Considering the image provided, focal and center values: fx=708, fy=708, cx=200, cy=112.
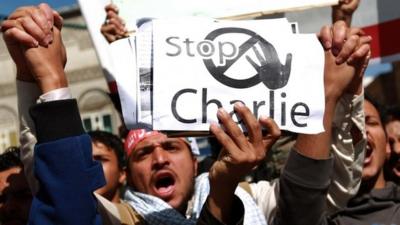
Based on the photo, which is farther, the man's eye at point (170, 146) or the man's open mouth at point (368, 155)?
the man's eye at point (170, 146)

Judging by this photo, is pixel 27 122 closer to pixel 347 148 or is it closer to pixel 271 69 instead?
pixel 271 69

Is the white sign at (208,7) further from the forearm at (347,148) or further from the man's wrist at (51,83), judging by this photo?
the man's wrist at (51,83)

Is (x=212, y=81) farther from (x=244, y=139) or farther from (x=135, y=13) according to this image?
(x=135, y=13)

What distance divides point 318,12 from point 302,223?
1776 mm

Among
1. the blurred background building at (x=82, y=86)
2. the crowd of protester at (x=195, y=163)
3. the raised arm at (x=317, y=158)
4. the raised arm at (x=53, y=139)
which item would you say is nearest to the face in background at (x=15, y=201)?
the crowd of protester at (x=195, y=163)

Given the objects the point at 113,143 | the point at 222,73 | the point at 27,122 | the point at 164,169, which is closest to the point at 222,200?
the point at 222,73

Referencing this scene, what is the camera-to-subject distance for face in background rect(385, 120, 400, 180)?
2701 millimetres

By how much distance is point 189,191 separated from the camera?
2518mm

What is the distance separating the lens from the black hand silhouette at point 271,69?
1.76 meters

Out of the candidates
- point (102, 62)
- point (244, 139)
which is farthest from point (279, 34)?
point (102, 62)

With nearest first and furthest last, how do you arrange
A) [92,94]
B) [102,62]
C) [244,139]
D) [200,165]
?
[244,139] → [200,165] → [102,62] → [92,94]

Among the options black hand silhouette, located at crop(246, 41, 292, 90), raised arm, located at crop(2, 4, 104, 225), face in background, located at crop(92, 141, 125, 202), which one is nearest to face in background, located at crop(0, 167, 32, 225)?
face in background, located at crop(92, 141, 125, 202)

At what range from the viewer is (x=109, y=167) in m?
2.91

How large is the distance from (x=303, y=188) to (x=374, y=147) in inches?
27.3
